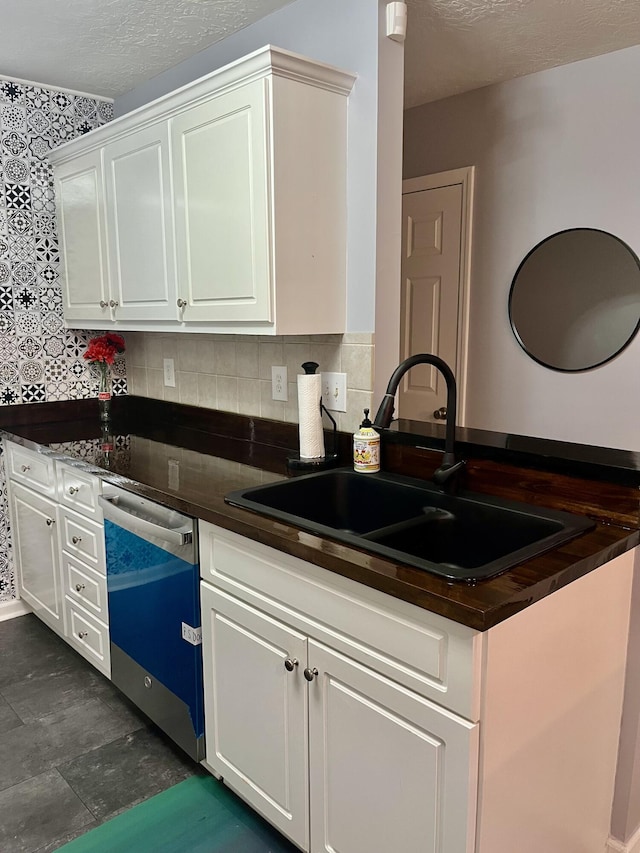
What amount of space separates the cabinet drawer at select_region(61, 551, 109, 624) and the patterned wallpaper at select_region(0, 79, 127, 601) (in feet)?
2.11

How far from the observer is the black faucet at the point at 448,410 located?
5.15 feet

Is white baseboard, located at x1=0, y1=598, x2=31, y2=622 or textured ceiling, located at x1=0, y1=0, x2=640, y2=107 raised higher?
textured ceiling, located at x1=0, y1=0, x2=640, y2=107

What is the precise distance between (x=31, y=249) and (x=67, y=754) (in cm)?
206

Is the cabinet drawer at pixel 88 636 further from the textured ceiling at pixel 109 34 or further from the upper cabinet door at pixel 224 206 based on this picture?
the textured ceiling at pixel 109 34

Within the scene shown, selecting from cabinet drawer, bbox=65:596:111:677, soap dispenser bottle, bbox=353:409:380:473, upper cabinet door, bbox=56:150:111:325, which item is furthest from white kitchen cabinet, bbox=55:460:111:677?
soap dispenser bottle, bbox=353:409:380:473

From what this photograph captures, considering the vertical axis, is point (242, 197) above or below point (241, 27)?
below

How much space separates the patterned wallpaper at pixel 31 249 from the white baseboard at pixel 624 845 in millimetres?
2570

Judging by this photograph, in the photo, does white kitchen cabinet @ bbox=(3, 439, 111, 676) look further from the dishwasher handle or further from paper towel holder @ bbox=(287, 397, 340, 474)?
paper towel holder @ bbox=(287, 397, 340, 474)

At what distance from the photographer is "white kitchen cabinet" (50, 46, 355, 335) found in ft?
6.12

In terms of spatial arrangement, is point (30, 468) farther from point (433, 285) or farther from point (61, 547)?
point (433, 285)

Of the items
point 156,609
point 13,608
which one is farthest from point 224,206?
point 13,608

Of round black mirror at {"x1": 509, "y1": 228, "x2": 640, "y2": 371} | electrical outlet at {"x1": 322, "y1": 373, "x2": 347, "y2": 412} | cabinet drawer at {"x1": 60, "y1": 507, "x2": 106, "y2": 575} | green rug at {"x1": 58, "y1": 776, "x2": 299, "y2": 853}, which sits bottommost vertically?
green rug at {"x1": 58, "y1": 776, "x2": 299, "y2": 853}

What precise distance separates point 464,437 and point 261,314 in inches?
27.0

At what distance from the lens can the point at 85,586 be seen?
2400 millimetres
